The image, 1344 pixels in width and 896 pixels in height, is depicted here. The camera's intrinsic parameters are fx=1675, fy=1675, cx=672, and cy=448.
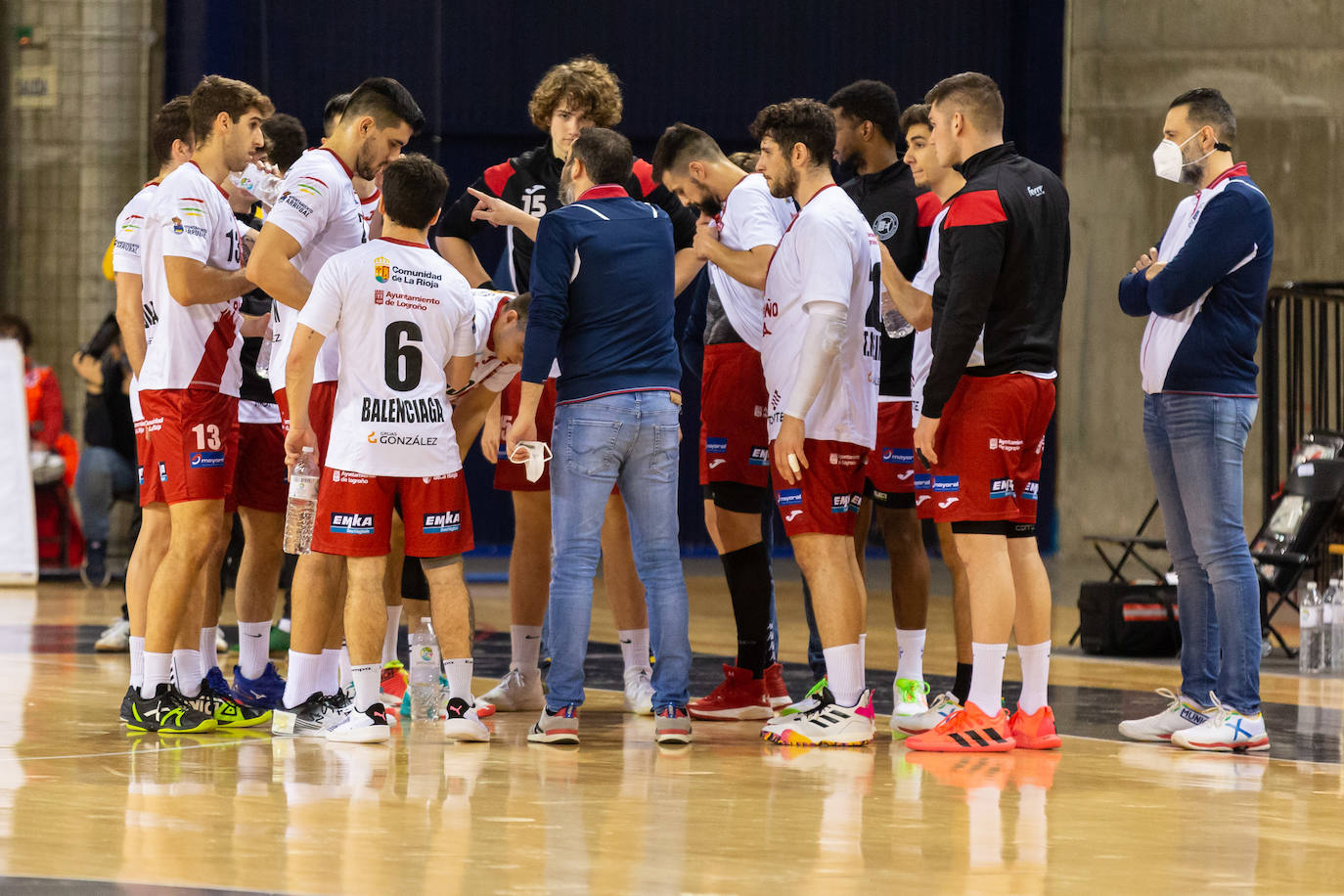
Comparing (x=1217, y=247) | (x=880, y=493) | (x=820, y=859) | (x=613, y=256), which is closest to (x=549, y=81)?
(x=613, y=256)

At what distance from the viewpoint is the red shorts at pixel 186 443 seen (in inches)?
207

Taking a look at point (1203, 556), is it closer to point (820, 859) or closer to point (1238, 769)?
point (1238, 769)

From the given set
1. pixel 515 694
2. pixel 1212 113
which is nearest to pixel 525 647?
pixel 515 694

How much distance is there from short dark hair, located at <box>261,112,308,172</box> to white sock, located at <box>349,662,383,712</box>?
85.2 inches

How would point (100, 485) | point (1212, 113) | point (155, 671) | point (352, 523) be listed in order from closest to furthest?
point (352, 523) → point (155, 671) → point (1212, 113) → point (100, 485)

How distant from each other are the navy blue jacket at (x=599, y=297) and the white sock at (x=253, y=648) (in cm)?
151

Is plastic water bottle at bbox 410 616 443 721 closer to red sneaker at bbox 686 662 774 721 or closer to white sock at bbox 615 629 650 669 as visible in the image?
white sock at bbox 615 629 650 669

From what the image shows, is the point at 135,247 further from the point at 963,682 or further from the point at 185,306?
the point at 963,682

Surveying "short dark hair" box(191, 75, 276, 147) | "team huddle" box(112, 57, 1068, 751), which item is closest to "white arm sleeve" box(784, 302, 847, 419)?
"team huddle" box(112, 57, 1068, 751)

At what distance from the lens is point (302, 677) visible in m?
5.17

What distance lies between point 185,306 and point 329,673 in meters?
1.24

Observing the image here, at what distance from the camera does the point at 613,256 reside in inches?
199

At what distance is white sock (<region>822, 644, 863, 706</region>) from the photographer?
518 centimetres

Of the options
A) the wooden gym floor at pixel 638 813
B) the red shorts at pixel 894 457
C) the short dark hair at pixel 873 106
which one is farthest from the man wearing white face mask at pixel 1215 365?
the short dark hair at pixel 873 106
